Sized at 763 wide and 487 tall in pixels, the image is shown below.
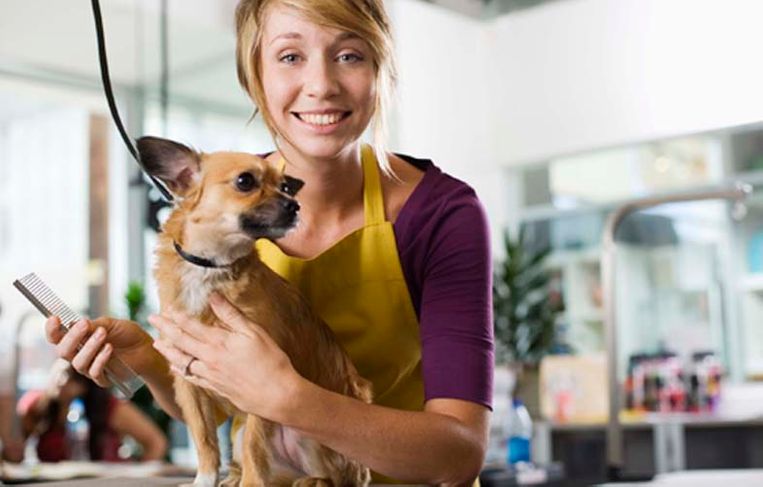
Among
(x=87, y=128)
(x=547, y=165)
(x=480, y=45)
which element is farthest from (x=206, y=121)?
(x=547, y=165)

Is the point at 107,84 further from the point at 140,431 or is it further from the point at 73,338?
the point at 140,431

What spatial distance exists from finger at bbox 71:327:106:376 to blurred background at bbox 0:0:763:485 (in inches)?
152

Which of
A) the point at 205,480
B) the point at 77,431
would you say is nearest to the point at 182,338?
the point at 205,480

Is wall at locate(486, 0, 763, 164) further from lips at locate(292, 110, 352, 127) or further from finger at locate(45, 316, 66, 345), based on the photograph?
finger at locate(45, 316, 66, 345)

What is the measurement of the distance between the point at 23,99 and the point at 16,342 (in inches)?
138

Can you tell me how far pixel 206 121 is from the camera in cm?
634

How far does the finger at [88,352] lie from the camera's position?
100 cm

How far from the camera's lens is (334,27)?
0.98 metres

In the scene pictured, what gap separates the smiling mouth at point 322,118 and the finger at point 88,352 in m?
0.29

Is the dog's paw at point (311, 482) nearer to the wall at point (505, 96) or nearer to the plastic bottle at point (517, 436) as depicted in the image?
the plastic bottle at point (517, 436)

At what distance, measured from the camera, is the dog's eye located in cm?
89

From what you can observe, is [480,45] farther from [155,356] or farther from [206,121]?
[155,356]

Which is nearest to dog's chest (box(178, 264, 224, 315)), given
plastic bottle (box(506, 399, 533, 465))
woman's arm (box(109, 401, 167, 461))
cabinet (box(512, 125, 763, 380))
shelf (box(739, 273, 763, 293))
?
plastic bottle (box(506, 399, 533, 465))

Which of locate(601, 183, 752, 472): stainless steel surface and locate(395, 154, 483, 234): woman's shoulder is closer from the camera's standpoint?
locate(395, 154, 483, 234): woman's shoulder
